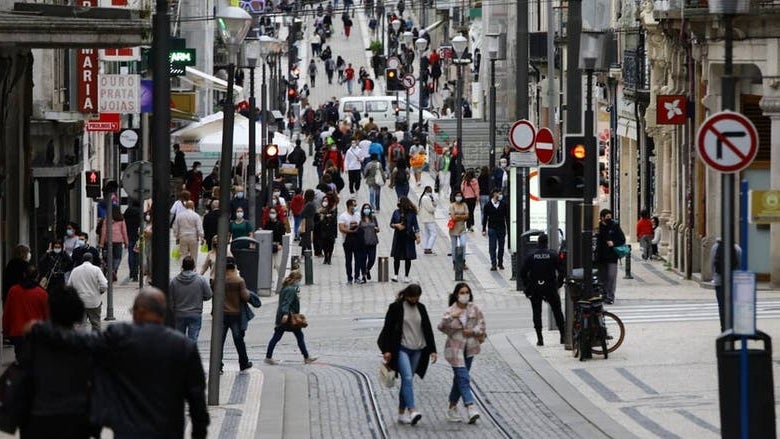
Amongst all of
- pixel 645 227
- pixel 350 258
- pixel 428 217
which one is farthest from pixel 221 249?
pixel 645 227

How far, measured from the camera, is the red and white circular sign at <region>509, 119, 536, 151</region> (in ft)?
108

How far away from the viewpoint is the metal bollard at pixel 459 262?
1507 inches

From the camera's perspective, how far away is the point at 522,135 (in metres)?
32.9

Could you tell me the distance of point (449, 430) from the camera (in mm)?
20000

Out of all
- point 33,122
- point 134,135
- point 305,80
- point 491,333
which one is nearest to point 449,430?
point 491,333

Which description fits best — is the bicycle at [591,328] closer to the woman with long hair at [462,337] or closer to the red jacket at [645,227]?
the woman with long hair at [462,337]

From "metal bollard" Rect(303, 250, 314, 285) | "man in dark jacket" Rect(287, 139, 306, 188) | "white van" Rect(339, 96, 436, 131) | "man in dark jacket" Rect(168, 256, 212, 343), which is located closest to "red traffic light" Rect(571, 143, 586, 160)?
"man in dark jacket" Rect(168, 256, 212, 343)

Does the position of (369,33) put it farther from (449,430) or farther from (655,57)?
(449,430)

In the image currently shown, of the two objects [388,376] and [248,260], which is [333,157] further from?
[388,376]

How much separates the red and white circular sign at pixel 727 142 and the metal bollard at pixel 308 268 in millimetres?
21691

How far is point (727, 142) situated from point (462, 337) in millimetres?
4730

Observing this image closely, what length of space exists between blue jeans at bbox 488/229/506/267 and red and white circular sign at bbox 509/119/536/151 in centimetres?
618

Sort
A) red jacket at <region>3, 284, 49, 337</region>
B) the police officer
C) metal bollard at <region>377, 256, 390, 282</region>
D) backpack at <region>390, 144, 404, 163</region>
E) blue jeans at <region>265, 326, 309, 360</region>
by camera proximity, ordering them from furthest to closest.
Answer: backpack at <region>390, 144, 404, 163</region> → metal bollard at <region>377, 256, 390, 282</region> → the police officer → blue jeans at <region>265, 326, 309, 360</region> → red jacket at <region>3, 284, 49, 337</region>

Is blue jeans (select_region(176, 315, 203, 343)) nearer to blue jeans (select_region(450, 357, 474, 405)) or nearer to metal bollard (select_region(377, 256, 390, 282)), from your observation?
blue jeans (select_region(450, 357, 474, 405))
